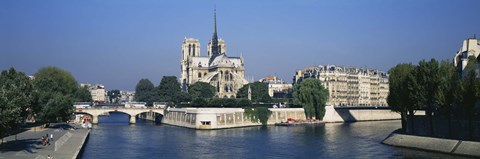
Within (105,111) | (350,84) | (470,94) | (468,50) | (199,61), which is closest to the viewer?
(470,94)

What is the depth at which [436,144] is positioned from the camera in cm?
4731

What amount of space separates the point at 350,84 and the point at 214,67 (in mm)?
36918

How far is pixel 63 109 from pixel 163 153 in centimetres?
2650

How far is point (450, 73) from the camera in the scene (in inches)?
1976

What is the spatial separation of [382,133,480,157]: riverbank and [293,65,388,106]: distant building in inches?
3193

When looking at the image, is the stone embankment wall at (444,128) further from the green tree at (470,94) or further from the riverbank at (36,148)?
the riverbank at (36,148)

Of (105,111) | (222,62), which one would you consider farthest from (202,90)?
(105,111)

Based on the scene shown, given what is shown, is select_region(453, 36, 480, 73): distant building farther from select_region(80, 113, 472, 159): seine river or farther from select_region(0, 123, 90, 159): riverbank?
select_region(0, 123, 90, 159): riverbank

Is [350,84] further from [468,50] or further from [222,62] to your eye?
[468,50]

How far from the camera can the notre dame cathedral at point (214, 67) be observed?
156m

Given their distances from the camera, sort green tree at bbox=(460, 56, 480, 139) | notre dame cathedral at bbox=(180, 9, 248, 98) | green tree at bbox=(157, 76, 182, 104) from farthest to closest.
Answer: notre dame cathedral at bbox=(180, 9, 248, 98) < green tree at bbox=(157, 76, 182, 104) < green tree at bbox=(460, 56, 480, 139)

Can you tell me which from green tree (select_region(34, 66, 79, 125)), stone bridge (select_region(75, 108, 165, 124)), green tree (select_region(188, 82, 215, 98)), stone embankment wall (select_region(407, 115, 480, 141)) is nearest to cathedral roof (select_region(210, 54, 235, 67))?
green tree (select_region(188, 82, 215, 98))

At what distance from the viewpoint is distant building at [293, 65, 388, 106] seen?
14025 centimetres

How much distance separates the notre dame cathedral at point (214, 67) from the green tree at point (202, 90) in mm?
4873
